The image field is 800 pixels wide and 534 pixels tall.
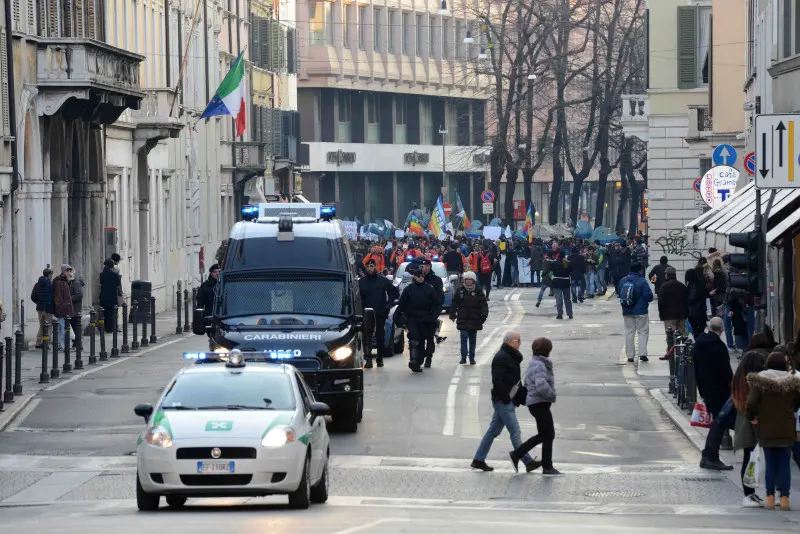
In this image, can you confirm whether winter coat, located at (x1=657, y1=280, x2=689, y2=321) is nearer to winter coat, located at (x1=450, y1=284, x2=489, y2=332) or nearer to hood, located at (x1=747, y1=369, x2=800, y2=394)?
winter coat, located at (x1=450, y1=284, x2=489, y2=332)

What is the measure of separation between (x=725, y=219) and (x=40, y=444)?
1205cm

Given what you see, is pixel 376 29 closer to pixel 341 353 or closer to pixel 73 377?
pixel 73 377

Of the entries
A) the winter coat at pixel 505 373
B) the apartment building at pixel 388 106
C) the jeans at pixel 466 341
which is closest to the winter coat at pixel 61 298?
the jeans at pixel 466 341

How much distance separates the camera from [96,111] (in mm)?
43312

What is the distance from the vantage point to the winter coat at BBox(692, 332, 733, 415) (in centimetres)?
1994

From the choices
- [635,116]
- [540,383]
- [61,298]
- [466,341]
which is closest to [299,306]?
[540,383]

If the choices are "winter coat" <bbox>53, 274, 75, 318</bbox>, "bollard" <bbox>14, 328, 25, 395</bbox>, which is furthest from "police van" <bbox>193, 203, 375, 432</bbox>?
"winter coat" <bbox>53, 274, 75, 318</bbox>

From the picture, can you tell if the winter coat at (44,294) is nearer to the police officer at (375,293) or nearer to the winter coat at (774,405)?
the police officer at (375,293)

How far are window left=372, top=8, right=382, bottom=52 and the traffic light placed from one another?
80.4 metres

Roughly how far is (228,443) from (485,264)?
122 ft

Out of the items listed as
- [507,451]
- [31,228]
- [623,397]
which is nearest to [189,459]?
[507,451]

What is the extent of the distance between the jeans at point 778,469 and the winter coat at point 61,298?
20475 millimetres

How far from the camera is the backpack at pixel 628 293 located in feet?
104

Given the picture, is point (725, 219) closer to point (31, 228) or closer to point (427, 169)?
point (31, 228)
